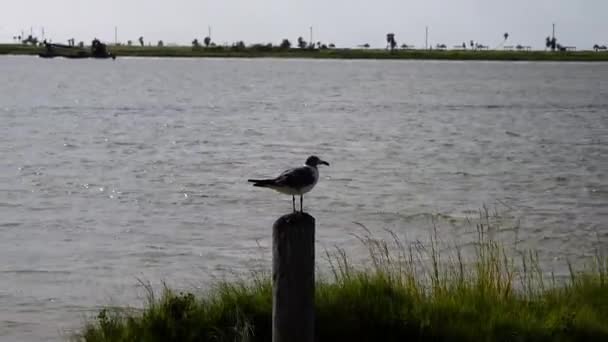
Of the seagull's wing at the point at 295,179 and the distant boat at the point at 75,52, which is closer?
the seagull's wing at the point at 295,179

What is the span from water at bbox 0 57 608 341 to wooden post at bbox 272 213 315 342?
530cm

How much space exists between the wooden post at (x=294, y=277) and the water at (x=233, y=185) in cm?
530

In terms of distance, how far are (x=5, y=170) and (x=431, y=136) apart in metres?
17.4

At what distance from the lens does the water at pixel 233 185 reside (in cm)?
1602

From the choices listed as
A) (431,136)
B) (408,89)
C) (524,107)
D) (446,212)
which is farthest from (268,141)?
(408,89)

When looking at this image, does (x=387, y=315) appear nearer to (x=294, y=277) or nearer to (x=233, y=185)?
(x=294, y=277)

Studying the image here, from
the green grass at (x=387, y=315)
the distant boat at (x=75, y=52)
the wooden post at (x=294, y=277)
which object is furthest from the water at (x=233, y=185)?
the distant boat at (x=75, y=52)

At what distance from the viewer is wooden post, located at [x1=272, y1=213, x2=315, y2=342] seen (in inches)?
291

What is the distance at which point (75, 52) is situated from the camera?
615ft

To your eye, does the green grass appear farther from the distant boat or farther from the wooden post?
the distant boat

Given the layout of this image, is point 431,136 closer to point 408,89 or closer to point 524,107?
point 524,107

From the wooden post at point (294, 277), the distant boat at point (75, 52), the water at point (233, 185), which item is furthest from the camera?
the distant boat at point (75, 52)

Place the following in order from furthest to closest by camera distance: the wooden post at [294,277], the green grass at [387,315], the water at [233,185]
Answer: the water at [233,185] → the green grass at [387,315] → the wooden post at [294,277]

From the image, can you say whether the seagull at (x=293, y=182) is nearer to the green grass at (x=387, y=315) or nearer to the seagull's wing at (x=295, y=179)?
the seagull's wing at (x=295, y=179)
